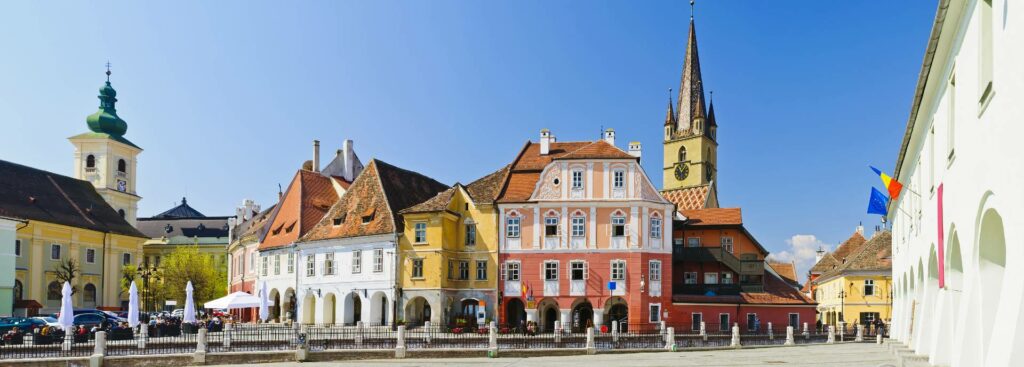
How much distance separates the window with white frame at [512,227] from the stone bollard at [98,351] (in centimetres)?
2418

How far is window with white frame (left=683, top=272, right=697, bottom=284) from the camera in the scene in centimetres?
5262

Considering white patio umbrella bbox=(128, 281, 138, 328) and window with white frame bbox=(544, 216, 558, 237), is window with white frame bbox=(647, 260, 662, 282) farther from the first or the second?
white patio umbrella bbox=(128, 281, 138, 328)

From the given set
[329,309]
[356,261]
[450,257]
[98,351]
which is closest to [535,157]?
[450,257]

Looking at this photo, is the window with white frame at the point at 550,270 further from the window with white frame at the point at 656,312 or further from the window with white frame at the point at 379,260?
the window with white frame at the point at 379,260

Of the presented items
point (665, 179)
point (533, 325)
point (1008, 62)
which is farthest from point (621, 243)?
point (665, 179)

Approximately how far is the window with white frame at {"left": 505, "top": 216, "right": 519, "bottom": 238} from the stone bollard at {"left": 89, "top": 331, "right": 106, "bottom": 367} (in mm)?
24180

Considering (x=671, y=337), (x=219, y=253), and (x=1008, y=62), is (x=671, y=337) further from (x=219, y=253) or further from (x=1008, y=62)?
(x=219, y=253)

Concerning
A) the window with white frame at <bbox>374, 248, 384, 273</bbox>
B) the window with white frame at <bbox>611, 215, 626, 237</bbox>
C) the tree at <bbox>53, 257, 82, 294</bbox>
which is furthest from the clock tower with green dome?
the window with white frame at <bbox>611, 215, 626, 237</bbox>

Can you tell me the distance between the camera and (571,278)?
48.2 meters

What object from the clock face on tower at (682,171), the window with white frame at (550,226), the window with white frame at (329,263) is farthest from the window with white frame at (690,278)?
the clock face on tower at (682,171)

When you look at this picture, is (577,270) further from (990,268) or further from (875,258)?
(990,268)

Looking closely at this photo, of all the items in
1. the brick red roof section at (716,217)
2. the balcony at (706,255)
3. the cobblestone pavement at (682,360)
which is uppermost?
the brick red roof section at (716,217)

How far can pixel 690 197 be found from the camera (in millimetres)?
68500

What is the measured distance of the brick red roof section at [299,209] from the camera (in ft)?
184
